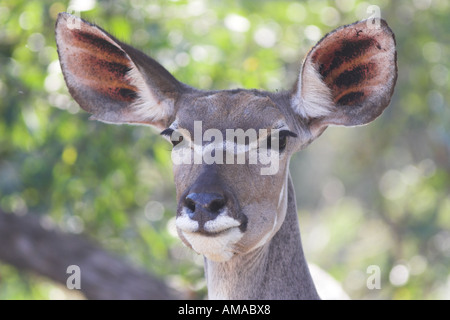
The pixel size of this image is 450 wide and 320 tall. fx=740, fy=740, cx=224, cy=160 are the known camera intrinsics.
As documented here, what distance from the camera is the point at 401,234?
41.2 ft

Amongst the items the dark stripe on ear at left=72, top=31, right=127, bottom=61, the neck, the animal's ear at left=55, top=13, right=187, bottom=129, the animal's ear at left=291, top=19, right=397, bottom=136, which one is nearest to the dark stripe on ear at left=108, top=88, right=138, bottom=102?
the animal's ear at left=55, top=13, right=187, bottom=129

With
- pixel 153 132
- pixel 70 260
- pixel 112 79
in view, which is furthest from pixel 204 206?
pixel 70 260

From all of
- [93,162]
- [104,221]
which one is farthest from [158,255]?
[93,162]

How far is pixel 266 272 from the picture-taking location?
16.3 ft

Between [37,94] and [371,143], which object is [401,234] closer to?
[371,143]

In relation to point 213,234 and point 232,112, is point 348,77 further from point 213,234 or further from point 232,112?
point 213,234

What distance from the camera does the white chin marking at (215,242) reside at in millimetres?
4215

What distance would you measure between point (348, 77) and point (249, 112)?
2.54 ft

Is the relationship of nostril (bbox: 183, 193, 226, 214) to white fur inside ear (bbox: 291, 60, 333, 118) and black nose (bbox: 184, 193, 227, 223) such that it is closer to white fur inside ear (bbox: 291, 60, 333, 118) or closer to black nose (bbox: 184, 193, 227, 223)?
black nose (bbox: 184, 193, 227, 223)

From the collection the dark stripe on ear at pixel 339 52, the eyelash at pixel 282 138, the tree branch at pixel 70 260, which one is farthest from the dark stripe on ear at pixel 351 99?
the tree branch at pixel 70 260

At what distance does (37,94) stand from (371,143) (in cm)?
678

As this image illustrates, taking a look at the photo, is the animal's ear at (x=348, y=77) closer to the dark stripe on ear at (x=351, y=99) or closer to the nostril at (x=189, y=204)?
the dark stripe on ear at (x=351, y=99)

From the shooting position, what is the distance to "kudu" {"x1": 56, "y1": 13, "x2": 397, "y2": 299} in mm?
4480

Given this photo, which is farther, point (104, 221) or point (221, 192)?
point (104, 221)
